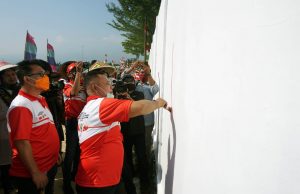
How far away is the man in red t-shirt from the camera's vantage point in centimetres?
214

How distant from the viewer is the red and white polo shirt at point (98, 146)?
2205 millimetres

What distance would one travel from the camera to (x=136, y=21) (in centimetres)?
2377

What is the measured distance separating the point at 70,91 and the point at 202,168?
2.89 meters

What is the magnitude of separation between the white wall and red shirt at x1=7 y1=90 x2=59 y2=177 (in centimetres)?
158

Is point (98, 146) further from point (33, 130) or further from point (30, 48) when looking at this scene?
point (30, 48)

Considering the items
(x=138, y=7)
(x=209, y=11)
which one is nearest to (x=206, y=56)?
(x=209, y=11)

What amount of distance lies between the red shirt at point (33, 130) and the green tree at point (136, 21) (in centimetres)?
1798

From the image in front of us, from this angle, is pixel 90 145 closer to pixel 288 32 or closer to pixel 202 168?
pixel 202 168

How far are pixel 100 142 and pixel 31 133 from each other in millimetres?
693

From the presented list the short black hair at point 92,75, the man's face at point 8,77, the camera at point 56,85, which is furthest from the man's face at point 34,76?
the man's face at point 8,77

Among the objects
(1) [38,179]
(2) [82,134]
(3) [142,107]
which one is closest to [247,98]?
(3) [142,107]

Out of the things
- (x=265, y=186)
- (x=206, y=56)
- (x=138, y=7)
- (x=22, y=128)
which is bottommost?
(x=22, y=128)

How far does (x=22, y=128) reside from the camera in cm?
231

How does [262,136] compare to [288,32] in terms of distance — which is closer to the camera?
[288,32]
